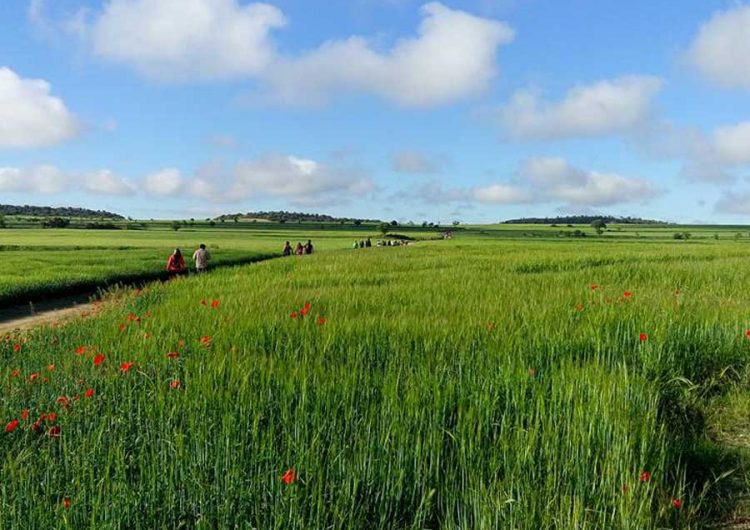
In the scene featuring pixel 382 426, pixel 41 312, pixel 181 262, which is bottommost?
pixel 41 312

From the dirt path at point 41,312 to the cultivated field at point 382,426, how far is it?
7.59 m

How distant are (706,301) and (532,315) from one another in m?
4.62

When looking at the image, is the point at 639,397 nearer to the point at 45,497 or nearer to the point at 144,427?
the point at 144,427

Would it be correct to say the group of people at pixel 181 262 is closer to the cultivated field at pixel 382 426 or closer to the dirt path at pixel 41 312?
the dirt path at pixel 41 312

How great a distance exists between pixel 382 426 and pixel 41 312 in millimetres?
16773

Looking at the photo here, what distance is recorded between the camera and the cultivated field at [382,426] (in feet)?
9.61

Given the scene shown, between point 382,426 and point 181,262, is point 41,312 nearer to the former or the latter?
point 181,262

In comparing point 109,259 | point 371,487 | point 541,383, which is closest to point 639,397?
point 541,383

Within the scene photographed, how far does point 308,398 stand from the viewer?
4.32 metres

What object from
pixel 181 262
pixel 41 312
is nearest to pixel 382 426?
pixel 41 312

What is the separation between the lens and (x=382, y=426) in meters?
3.55

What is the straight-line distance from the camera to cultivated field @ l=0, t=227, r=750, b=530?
293 centimetres

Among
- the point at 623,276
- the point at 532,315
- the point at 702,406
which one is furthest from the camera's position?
the point at 623,276

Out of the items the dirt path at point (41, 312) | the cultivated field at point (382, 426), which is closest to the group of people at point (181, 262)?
the dirt path at point (41, 312)
